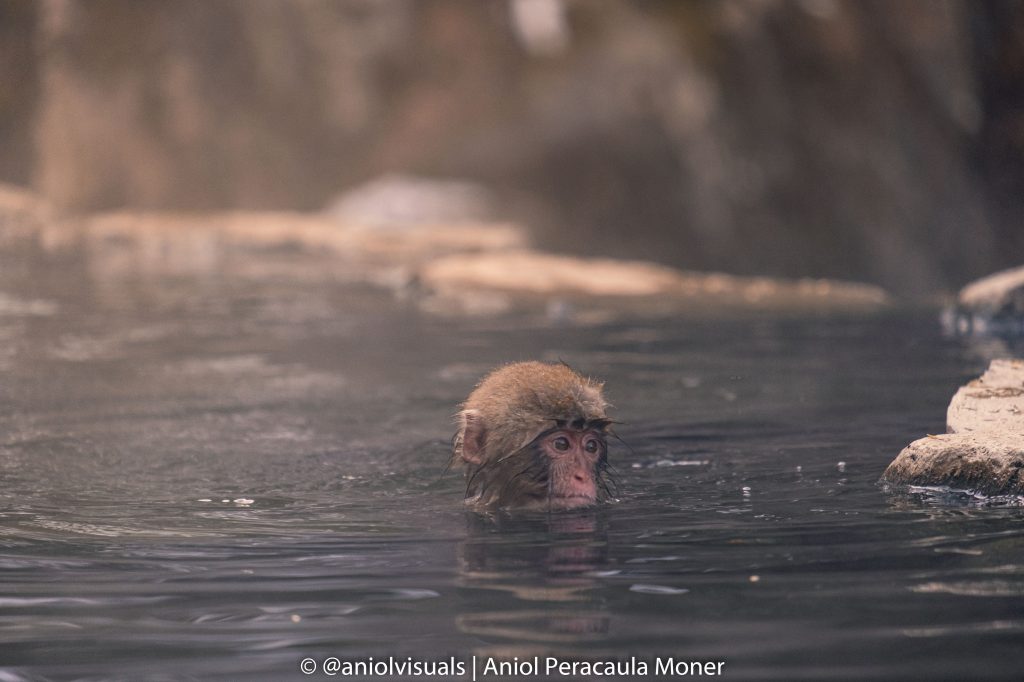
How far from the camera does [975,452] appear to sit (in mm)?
5070

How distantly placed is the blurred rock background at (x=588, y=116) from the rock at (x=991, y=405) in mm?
8347

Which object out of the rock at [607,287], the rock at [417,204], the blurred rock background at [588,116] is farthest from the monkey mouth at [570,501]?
the rock at [417,204]

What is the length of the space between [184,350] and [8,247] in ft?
31.9

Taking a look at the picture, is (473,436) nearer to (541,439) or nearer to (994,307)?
(541,439)

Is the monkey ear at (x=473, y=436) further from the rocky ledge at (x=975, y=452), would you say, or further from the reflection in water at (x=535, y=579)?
the rocky ledge at (x=975, y=452)

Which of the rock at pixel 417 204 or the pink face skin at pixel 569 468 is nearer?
the pink face skin at pixel 569 468

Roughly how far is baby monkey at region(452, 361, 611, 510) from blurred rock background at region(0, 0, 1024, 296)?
32.3 ft

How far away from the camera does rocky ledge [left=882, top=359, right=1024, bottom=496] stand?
4965 mm

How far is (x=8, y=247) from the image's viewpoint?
61.2 feet

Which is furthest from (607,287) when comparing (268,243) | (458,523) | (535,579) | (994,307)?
(535,579)

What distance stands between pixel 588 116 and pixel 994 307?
25.1 feet

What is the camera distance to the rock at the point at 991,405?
5.36m

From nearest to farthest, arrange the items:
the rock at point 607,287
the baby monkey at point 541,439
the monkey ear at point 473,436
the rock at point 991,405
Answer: the baby monkey at point 541,439
the monkey ear at point 473,436
the rock at point 991,405
the rock at point 607,287

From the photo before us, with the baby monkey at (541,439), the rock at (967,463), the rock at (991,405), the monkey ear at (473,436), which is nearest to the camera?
the rock at (967,463)
